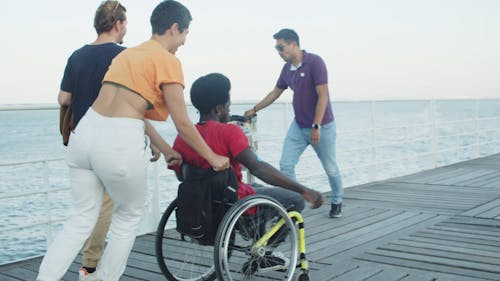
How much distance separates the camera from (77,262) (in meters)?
3.24

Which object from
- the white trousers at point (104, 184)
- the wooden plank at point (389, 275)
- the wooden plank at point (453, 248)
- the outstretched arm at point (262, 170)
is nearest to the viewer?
the white trousers at point (104, 184)

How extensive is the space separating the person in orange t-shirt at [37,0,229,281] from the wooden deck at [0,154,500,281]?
0.81 metres

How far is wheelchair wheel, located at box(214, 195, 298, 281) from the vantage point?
7.21 ft

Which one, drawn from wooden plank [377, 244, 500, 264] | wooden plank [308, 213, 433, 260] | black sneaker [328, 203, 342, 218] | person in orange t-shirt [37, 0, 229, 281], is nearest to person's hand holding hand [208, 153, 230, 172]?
person in orange t-shirt [37, 0, 229, 281]

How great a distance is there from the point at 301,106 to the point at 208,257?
145 centimetres

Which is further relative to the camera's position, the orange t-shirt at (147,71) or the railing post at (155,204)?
the railing post at (155,204)

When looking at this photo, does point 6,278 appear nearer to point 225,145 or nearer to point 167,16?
point 225,145

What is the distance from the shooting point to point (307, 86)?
13.5 ft

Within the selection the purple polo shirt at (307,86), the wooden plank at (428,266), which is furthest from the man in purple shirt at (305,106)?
the wooden plank at (428,266)

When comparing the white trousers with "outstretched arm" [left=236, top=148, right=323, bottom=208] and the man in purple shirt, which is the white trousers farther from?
the man in purple shirt

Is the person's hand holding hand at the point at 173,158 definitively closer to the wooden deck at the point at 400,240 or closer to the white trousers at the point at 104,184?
the white trousers at the point at 104,184

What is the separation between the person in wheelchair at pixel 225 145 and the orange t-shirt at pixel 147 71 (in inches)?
11.4

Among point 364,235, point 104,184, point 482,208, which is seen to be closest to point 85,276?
point 104,184

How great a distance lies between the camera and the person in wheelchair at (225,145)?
7.54 feet
